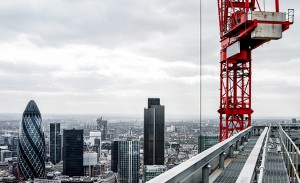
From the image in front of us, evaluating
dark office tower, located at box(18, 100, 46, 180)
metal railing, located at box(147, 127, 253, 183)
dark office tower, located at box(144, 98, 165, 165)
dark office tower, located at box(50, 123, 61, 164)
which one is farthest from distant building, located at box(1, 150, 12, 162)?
metal railing, located at box(147, 127, 253, 183)

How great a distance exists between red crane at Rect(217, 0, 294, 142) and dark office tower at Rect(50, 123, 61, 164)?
514 feet

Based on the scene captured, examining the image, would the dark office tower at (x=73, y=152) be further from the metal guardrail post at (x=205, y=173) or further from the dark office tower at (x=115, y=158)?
the metal guardrail post at (x=205, y=173)

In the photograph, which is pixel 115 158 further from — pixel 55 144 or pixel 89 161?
pixel 55 144

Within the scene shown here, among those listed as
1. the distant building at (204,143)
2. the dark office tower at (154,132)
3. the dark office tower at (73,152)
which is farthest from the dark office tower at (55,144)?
the distant building at (204,143)

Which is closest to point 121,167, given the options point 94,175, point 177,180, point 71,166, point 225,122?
point 94,175

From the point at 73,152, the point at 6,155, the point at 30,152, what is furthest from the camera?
the point at 6,155

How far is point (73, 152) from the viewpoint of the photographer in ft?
518

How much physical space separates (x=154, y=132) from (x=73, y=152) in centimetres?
3412

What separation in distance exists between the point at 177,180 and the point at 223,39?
65.0 ft

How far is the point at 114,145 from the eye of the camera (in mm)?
150875

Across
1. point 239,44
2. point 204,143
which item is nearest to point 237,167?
point 239,44

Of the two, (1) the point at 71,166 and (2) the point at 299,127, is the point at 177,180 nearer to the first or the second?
(2) the point at 299,127

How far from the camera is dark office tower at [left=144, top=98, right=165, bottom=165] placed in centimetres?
14344

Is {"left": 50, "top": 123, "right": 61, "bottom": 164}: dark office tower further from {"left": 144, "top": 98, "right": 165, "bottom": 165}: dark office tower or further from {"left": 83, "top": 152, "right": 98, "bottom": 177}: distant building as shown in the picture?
{"left": 144, "top": 98, "right": 165, "bottom": 165}: dark office tower
